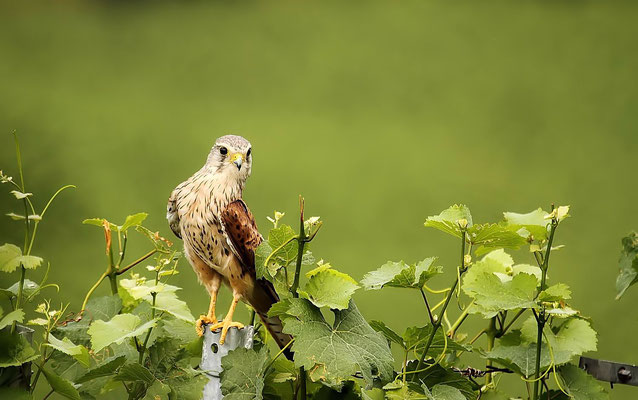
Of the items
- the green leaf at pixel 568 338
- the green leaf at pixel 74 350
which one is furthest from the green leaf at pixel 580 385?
the green leaf at pixel 74 350

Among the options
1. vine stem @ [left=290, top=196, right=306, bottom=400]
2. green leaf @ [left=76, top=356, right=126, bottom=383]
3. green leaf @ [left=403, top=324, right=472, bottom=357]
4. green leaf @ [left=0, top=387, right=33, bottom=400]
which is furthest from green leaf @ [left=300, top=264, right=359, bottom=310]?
green leaf @ [left=0, top=387, right=33, bottom=400]

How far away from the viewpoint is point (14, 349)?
2.65 feet

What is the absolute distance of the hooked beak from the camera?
98cm

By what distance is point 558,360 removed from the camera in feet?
2.94

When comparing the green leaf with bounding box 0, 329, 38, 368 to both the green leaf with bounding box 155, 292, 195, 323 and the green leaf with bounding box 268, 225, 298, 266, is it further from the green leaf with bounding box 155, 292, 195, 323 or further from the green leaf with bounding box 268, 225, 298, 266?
the green leaf with bounding box 268, 225, 298, 266

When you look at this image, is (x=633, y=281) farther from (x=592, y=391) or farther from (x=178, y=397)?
(x=178, y=397)

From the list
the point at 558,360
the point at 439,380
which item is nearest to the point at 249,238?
the point at 439,380

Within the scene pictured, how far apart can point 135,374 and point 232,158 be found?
0.32m

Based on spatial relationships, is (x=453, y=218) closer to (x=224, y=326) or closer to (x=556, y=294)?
(x=556, y=294)

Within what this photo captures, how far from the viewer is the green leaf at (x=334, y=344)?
0.74 metres

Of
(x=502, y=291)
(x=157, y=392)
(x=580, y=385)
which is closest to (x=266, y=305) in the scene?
(x=157, y=392)

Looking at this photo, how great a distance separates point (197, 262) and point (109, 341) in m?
0.22

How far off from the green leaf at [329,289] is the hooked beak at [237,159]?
25cm

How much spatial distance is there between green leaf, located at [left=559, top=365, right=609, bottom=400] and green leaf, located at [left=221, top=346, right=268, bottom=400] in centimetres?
38
